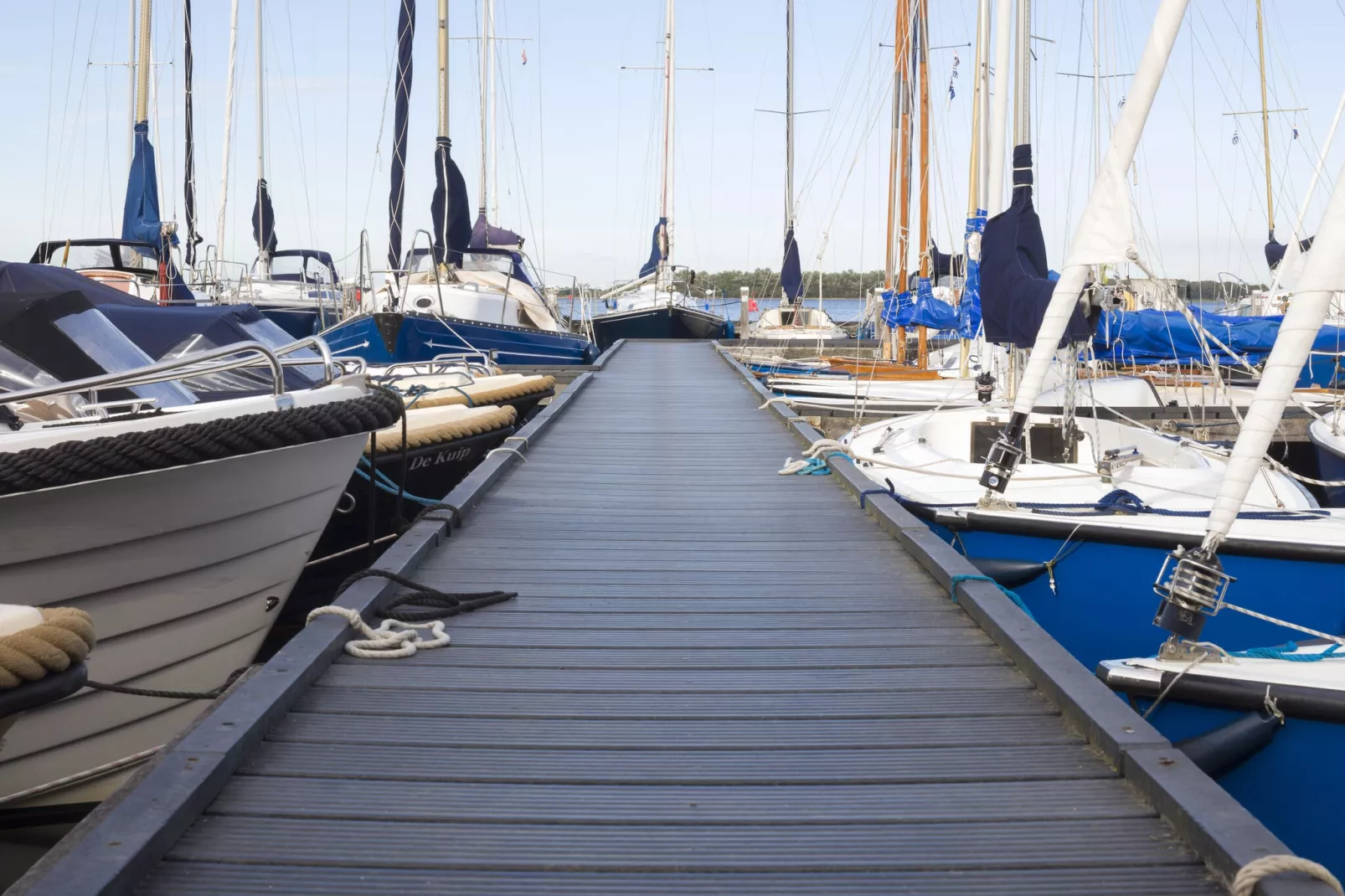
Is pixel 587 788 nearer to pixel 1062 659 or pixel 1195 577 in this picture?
pixel 1062 659

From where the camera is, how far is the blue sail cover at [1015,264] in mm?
7801

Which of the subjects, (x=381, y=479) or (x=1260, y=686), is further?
(x=381, y=479)

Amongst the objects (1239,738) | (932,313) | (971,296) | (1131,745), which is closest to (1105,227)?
(1239,738)

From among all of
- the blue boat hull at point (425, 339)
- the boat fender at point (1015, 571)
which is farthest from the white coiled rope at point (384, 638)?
the blue boat hull at point (425, 339)

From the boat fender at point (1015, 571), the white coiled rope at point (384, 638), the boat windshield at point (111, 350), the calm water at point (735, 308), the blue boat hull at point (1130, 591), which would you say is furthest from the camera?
the calm water at point (735, 308)

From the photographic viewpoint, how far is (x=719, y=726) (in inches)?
126

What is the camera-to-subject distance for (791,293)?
30.0 m

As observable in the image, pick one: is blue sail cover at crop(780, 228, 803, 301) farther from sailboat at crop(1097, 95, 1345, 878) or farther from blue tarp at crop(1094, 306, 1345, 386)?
sailboat at crop(1097, 95, 1345, 878)

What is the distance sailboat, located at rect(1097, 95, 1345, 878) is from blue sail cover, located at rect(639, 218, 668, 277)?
1102 inches

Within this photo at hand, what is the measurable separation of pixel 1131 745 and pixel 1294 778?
155 cm

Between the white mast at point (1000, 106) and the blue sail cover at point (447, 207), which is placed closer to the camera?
the white mast at point (1000, 106)

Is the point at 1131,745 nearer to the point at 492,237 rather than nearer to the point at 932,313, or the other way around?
the point at 932,313

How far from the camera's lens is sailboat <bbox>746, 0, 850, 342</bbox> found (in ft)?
93.1

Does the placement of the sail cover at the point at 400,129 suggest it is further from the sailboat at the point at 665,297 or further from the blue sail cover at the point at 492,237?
the sailboat at the point at 665,297
